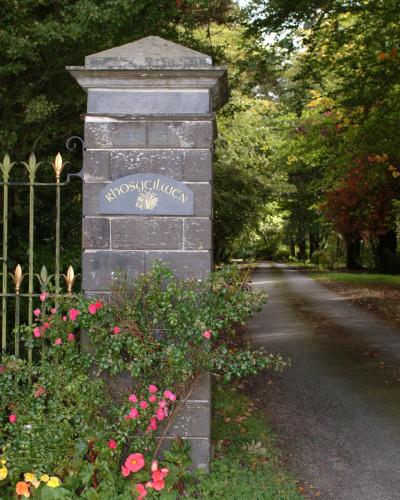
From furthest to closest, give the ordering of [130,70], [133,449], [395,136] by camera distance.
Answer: [395,136] < [130,70] < [133,449]

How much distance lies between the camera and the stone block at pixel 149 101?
466 centimetres

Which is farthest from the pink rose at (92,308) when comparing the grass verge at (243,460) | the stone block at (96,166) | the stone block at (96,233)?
the grass verge at (243,460)

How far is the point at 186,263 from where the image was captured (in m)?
4.60

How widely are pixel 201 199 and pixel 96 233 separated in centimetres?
82

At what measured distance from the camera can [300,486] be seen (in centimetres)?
485

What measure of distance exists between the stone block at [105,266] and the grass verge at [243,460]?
62.8 inches

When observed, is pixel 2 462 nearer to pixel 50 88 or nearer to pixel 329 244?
pixel 50 88

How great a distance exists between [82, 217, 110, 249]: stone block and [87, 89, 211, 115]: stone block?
82 centimetres

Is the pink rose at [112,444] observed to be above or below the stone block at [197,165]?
below

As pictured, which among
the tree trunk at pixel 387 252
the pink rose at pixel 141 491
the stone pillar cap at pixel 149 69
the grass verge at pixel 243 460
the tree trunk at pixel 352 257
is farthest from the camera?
the tree trunk at pixel 352 257

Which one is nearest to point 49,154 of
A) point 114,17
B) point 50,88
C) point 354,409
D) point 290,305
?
point 50,88

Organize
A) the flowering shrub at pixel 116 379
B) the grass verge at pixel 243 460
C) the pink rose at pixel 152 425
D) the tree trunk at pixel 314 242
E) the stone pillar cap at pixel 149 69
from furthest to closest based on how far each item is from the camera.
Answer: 1. the tree trunk at pixel 314 242
2. the stone pillar cap at pixel 149 69
3. the grass verge at pixel 243 460
4. the pink rose at pixel 152 425
5. the flowering shrub at pixel 116 379

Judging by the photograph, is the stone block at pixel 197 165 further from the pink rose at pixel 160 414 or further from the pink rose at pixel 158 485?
the pink rose at pixel 158 485

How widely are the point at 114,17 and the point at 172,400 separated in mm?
4360
